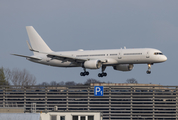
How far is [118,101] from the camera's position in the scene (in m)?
151

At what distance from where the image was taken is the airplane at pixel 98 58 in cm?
8444

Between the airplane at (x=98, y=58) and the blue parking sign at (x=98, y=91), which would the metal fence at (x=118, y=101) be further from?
the airplane at (x=98, y=58)

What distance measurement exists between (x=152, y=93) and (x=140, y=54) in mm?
71308

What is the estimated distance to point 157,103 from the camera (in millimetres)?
151750

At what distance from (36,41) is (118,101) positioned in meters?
55.4

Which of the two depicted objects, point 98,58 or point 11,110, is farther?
point 98,58

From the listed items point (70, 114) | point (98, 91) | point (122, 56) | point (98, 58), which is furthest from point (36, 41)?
point (98, 91)

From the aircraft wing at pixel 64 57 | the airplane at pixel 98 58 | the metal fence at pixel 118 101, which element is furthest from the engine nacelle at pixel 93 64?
the metal fence at pixel 118 101

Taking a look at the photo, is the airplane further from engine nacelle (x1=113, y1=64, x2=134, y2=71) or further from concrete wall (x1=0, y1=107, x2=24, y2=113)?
concrete wall (x1=0, y1=107, x2=24, y2=113)

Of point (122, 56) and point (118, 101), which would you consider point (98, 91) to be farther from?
point (122, 56)

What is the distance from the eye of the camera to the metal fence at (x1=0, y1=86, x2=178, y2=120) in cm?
14775

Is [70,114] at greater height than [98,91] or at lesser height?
lesser

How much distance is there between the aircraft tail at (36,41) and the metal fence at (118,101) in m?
44.8

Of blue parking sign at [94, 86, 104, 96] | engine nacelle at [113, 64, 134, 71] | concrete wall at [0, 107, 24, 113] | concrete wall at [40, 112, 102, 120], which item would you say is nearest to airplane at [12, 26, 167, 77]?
engine nacelle at [113, 64, 134, 71]
